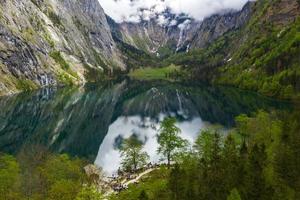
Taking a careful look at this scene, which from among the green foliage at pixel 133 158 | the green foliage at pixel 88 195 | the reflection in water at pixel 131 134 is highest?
the reflection in water at pixel 131 134

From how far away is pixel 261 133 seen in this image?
Result: 95.2 m

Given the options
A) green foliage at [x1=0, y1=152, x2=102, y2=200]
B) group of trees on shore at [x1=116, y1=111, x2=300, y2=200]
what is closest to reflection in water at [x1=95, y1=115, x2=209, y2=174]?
green foliage at [x1=0, y1=152, x2=102, y2=200]

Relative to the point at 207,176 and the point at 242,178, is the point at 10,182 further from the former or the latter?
the point at 242,178

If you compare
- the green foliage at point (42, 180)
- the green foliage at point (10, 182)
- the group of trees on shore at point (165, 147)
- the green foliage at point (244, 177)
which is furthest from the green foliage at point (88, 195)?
the group of trees on shore at point (165, 147)

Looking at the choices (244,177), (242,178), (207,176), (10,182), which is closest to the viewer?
A: (244,177)

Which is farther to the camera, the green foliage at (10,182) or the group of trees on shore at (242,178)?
the green foliage at (10,182)

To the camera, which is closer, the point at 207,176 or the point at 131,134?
the point at 207,176

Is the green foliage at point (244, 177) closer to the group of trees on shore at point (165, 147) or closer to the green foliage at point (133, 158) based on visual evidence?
the group of trees on shore at point (165, 147)

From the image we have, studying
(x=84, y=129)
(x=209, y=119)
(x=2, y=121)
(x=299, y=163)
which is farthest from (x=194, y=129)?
(x=299, y=163)

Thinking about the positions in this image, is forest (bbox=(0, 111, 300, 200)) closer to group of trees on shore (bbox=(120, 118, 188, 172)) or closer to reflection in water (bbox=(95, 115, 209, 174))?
group of trees on shore (bbox=(120, 118, 188, 172))

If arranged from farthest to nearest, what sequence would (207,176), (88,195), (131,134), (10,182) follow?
1. (131,134)
2. (10,182)
3. (88,195)
4. (207,176)

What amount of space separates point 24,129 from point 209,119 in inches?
3075

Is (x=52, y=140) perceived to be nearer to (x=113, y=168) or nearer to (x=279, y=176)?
(x=113, y=168)

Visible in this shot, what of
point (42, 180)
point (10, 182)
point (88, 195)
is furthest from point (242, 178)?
point (10, 182)
